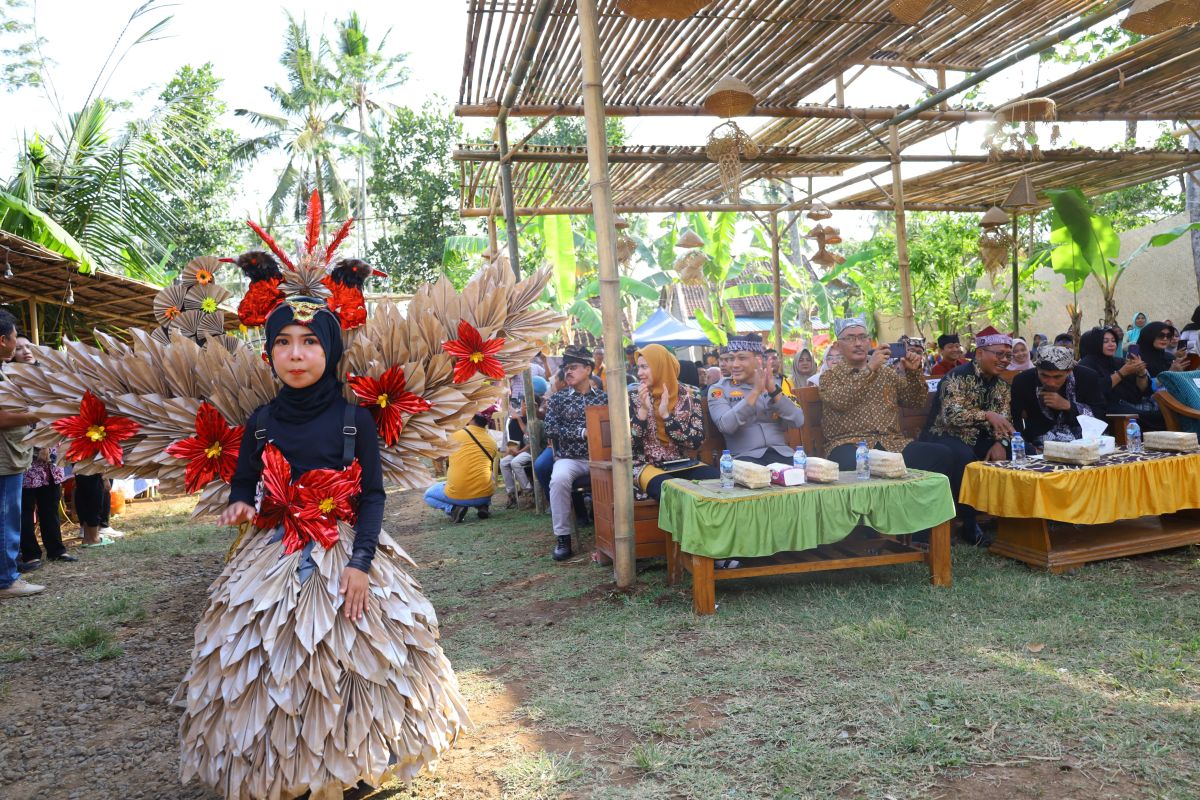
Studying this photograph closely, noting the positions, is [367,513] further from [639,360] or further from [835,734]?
[639,360]

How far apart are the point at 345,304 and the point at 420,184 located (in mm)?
17598

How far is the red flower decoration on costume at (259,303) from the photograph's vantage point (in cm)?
276

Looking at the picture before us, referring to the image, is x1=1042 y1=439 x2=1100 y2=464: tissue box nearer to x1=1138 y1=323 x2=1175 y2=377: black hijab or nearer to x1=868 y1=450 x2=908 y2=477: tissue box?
x1=868 y1=450 x2=908 y2=477: tissue box

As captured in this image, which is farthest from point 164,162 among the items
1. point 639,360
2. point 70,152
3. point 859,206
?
point 859,206

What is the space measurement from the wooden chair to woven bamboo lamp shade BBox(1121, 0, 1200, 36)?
300 centimetres

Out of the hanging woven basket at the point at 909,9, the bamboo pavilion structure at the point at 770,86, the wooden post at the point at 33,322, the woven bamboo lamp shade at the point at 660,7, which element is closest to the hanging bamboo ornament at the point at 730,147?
the bamboo pavilion structure at the point at 770,86

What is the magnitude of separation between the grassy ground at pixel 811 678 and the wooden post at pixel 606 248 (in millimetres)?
862

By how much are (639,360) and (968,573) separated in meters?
2.55

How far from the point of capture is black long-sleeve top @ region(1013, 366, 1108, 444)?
Result: 19.2ft

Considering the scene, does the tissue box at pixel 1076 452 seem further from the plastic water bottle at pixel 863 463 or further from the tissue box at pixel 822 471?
the tissue box at pixel 822 471

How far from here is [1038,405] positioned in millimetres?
5891

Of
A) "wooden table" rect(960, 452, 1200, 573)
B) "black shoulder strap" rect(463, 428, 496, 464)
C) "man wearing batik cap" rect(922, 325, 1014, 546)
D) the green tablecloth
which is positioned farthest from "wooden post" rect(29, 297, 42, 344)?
"wooden table" rect(960, 452, 1200, 573)

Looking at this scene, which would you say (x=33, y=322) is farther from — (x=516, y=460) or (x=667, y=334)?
(x=667, y=334)

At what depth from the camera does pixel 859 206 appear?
11.0 m
